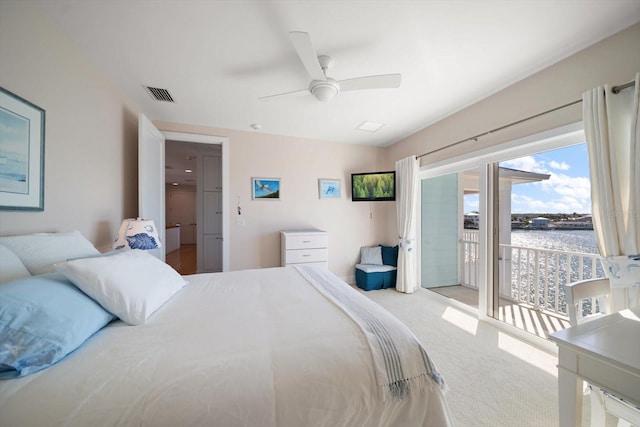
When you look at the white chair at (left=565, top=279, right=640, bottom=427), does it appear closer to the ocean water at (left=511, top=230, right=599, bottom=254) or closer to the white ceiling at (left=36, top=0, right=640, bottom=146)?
the ocean water at (left=511, top=230, right=599, bottom=254)

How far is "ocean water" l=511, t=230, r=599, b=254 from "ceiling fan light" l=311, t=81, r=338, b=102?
2472mm

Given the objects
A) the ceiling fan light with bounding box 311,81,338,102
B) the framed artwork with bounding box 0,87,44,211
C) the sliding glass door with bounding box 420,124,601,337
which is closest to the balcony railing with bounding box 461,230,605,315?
the sliding glass door with bounding box 420,124,601,337

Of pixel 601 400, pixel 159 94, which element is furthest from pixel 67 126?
pixel 601 400

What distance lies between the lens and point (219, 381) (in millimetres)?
719

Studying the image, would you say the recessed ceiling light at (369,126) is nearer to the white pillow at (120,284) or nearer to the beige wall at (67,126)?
the beige wall at (67,126)

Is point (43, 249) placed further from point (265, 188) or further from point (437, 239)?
point (437, 239)

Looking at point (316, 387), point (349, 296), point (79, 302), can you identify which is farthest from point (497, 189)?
point (79, 302)

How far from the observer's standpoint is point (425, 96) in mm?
2430

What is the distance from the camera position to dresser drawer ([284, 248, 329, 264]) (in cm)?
329

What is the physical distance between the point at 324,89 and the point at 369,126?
1538mm

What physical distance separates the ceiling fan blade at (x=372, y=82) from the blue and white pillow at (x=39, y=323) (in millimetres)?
2052

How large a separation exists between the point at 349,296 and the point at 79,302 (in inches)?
50.6

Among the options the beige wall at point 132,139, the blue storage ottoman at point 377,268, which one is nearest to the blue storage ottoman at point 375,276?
the blue storage ottoman at point 377,268

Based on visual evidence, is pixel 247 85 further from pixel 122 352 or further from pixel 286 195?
pixel 122 352
